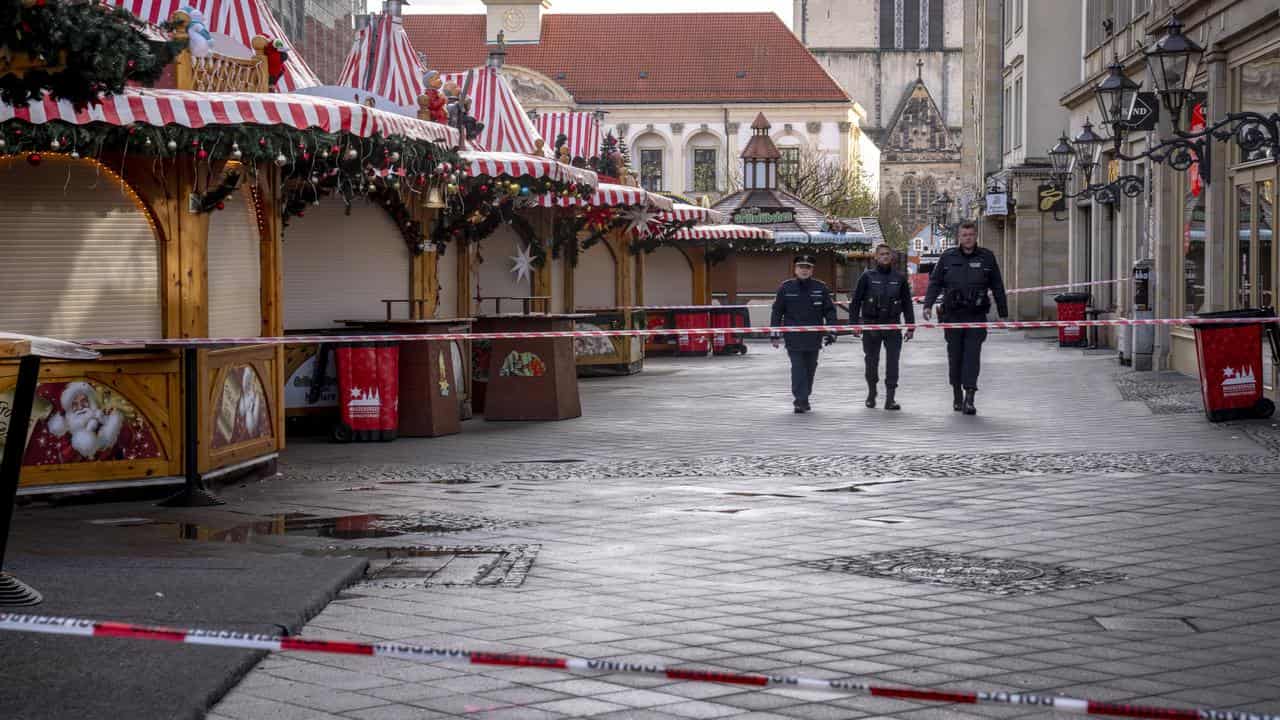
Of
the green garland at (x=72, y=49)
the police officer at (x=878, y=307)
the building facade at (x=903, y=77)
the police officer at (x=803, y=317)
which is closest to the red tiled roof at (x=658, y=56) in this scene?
the building facade at (x=903, y=77)

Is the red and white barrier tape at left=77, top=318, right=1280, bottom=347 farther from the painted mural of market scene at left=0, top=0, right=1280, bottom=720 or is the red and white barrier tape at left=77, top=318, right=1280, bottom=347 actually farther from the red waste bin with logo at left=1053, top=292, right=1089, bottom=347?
the red waste bin with logo at left=1053, top=292, right=1089, bottom=347

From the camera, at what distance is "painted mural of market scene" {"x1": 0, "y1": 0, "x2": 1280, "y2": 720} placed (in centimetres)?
600

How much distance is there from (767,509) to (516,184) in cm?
1001

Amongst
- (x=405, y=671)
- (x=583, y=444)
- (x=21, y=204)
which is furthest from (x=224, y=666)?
(x=583, y=444)

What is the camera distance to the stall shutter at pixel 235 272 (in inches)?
476

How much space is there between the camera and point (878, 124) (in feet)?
395

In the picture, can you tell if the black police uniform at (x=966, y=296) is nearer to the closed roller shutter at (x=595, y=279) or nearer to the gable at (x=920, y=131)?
the closed roller shutter at (x=595, y=279)

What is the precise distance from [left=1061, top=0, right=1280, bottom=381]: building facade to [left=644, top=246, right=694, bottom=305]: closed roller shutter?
12.3m

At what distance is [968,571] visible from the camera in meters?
8.09

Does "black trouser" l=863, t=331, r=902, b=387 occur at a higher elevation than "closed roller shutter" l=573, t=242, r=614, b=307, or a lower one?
lower

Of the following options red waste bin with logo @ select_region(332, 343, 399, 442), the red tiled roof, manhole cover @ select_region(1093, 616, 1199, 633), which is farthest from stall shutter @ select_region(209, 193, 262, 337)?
the red tiled roof

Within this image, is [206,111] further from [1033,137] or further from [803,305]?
[1033,137]

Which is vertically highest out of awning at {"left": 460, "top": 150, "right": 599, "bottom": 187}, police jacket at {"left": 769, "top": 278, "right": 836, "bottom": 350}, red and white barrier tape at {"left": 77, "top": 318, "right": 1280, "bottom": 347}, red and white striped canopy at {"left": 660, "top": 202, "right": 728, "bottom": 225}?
red and white striped canopy at {"left": 660, "top": 202, "right": 728, "bottom": 225}

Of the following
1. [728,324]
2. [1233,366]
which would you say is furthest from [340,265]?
[728,324]
